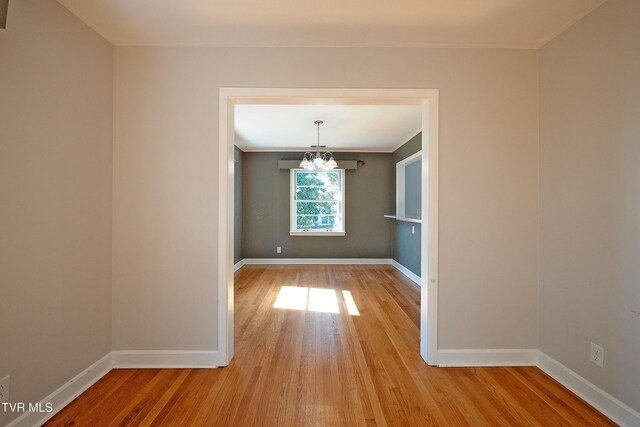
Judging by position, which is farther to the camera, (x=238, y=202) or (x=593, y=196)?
(x=238, y=202)

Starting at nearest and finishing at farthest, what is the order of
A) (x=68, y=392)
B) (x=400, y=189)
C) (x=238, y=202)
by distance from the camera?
(x=68, y=392)
(x=238, y=202)
(x=400, y=189)

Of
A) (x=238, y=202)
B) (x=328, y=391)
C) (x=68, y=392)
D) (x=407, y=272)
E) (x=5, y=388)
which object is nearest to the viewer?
(x=5, y=388)

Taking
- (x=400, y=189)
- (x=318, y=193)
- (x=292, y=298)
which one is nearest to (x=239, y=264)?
(x=318, y=193)

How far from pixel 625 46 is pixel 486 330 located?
195 centimetres

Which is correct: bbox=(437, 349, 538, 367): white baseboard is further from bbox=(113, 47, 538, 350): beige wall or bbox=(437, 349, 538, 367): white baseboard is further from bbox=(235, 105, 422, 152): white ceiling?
bbox=(235, 105, 422, 152): white ceiling

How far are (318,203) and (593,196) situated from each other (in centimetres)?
504

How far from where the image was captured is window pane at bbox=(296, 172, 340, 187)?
648 centimetres

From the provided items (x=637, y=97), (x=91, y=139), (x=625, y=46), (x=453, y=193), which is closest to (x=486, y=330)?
(x=453, y=193)

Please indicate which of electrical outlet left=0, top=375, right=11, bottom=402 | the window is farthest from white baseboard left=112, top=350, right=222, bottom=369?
the window

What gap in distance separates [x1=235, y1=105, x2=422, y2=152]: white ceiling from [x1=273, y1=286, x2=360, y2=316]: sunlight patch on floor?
96.7 inches

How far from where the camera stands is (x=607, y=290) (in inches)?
68.1

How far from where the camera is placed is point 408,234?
5449 mm

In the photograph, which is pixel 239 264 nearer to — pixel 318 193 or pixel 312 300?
pixel 318 193

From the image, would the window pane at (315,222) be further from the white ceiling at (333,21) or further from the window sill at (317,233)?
the white ceiling at (333,21)
